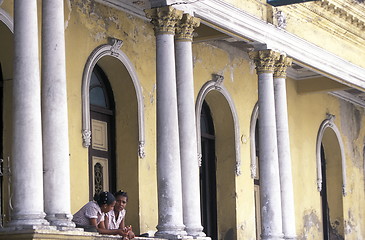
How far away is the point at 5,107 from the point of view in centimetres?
1443

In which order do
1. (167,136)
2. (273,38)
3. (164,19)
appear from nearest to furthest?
(167,136) < (164,19) < (273,38)

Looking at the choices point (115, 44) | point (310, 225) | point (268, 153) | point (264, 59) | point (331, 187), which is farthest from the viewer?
point (331, 187)

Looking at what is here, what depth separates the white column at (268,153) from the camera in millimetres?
17484

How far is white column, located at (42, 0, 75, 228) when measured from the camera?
12.3 m

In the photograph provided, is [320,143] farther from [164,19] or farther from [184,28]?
[164,19]

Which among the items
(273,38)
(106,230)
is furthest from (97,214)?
(273,38)

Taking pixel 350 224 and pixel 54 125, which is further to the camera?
pixel 350 224

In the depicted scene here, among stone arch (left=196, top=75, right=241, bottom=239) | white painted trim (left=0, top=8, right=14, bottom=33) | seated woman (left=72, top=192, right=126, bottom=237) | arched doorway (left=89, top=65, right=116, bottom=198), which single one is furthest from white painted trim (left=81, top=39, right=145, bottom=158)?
stone arch (left=196, top=75, right=241, bottom=239)

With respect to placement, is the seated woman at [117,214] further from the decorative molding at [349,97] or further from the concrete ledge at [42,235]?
the decorative molding at [349,97]

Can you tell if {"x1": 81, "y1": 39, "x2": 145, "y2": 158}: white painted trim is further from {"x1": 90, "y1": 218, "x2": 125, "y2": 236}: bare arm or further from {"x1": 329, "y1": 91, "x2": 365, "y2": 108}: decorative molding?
{"x1": 329, "y1": 91, "x2": 365, "y2": 108}: decorative molding

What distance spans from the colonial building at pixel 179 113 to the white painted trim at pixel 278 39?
1.5 inches

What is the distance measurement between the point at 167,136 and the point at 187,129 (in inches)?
25.7

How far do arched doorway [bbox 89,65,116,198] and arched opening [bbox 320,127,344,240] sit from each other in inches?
340

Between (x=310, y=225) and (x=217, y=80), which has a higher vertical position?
(x=217, y=80)
